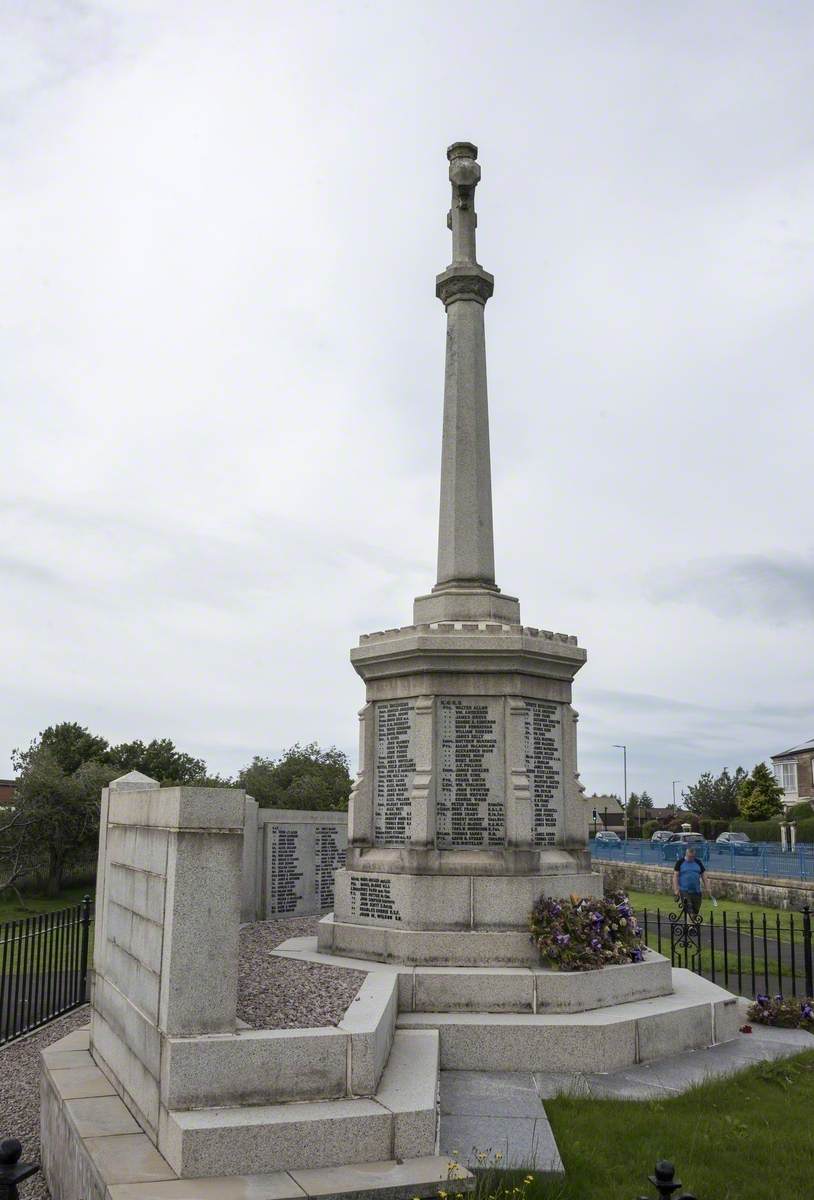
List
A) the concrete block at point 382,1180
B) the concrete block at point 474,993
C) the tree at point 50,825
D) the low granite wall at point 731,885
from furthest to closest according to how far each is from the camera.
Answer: the tree at point 50,825, the low granite wall at point 731,885, the concrete block at point 474,993, the concrete block at point 382,1180

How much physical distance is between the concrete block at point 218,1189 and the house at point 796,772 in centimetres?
6545

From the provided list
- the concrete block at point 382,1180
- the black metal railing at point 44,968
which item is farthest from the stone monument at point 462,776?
the concrete block at point 382,1180

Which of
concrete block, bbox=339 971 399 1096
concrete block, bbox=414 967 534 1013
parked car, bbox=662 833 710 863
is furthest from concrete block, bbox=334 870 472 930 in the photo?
parked car, bbox=662 833 710 863

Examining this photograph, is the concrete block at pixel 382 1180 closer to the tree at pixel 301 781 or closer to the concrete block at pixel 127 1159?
the concrete block at pixel 127 1159

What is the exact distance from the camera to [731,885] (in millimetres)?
29016

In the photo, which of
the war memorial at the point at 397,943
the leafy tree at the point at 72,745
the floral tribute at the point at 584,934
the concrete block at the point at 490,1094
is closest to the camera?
the war memorial at the point at 397,943

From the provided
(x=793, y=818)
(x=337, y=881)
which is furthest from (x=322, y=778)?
(x=337, y=881)

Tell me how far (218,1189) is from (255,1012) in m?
1.53

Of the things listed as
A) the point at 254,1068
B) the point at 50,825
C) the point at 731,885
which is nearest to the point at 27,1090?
the point at 254,1068

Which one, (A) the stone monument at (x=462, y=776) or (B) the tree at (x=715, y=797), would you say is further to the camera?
(B) the tree at (x=715, y=797)

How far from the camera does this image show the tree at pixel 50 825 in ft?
113

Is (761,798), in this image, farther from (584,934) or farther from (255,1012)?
(255,1012)

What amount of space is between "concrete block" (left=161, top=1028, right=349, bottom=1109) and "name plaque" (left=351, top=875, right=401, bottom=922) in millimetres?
3847

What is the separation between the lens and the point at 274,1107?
5.59m
